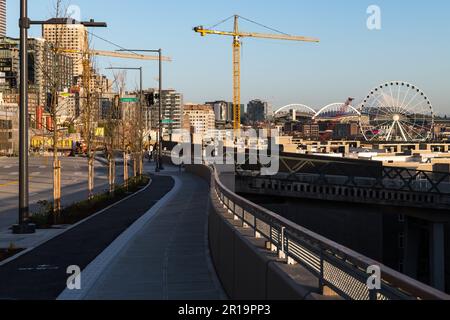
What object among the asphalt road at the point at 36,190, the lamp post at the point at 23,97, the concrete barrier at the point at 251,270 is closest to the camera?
the concrete barrier at the point at 251,270

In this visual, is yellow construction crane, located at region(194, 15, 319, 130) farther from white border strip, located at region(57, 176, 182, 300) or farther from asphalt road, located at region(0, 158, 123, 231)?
white border strip, located at region(57, 176, 182, 300)

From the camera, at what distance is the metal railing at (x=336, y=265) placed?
423 centimetres

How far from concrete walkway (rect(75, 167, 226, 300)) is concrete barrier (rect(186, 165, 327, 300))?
46cm

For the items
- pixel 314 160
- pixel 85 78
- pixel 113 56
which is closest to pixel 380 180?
pixel 314 160

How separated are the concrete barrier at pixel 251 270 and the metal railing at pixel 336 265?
0.14m

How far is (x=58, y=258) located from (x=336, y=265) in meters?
10.0

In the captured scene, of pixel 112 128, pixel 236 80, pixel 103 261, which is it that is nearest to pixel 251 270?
pixel 103 261

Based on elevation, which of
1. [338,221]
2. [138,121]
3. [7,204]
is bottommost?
[338,221]

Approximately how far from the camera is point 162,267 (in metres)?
12.9

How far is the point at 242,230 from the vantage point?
1061 cm

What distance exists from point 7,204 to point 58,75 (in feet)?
33.3

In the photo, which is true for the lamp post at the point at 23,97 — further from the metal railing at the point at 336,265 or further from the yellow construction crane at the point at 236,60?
the yellow construction crane at the point at 236,60

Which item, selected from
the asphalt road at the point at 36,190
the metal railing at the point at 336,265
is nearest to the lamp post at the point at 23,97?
the asphalt road at the point at 36,190

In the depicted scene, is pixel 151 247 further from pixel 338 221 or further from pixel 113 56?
pixel 113 56
